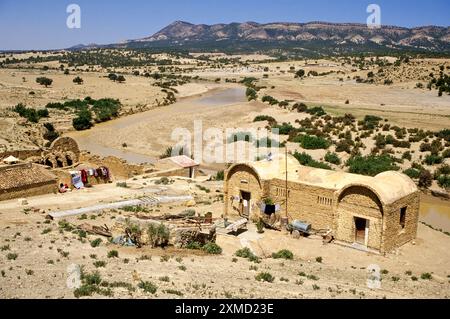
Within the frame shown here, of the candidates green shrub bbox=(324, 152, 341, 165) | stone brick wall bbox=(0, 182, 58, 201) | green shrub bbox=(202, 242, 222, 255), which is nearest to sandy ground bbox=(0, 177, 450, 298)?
green shrub bbox=(202, 242, 222, 255)

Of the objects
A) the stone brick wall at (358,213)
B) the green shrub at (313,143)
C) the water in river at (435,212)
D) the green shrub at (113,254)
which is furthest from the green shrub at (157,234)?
the green shrub at (313,143)

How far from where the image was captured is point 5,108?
53.2 metres

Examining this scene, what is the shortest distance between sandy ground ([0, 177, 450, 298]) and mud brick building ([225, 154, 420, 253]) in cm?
67

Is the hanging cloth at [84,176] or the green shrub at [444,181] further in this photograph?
the green shrub at [444,181]

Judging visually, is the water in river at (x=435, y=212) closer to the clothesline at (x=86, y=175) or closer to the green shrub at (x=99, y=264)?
the clothesline at (x=86, y=175)

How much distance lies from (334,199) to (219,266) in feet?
19.1

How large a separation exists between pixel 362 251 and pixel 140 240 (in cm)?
732

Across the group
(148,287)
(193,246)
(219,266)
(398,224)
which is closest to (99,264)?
(148,287)

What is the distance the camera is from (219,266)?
1433 centimetres

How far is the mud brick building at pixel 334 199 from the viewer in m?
17.5

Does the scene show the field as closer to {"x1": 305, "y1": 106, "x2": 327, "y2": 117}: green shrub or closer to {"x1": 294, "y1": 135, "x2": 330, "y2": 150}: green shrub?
{"x1": 294, "y1": 135, "x2": 330, "y2": 150}: green shrub

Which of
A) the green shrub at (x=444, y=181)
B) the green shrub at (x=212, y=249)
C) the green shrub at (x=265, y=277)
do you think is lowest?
the green shrub at (x=444, y=181)

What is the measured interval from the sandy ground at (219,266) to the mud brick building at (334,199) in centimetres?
67

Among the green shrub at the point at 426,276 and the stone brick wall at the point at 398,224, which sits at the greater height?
the stone brick wall at the point at 398,224
